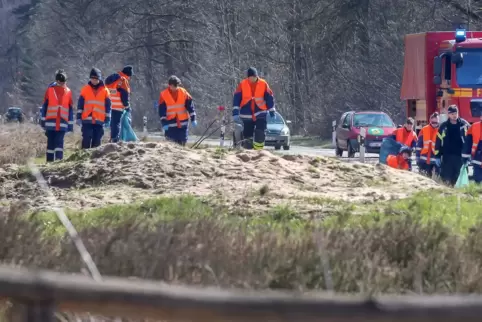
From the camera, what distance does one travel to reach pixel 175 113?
63.1 ft

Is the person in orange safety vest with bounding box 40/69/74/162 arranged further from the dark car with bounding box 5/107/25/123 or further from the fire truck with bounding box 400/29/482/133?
the dark car with bounding box 5/107/25/123

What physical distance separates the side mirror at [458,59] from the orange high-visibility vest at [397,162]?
404cm

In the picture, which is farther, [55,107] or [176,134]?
[176,134]

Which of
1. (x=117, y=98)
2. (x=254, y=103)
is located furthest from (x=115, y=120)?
(x=254, y=103)

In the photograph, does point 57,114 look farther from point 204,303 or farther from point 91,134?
point 204,303

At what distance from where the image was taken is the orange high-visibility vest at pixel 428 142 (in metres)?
18.1

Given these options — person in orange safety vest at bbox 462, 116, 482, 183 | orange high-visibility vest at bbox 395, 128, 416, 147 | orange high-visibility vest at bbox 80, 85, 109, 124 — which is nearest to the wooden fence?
person in orange safety vest at bbox 462, 116, 482, 183

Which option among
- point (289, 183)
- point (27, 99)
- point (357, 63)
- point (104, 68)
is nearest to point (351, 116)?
point (357, 63)

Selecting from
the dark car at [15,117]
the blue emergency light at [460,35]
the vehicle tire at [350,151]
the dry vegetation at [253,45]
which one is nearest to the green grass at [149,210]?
the blue emergency light at [460,35]

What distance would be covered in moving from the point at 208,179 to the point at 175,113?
257 inches

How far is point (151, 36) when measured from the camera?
54938 mm

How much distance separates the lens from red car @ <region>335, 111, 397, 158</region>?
3014cm

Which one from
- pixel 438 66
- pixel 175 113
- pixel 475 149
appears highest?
pixel 438 66

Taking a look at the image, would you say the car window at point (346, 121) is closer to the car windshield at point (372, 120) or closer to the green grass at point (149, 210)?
the car windshield at point (372, 120)
